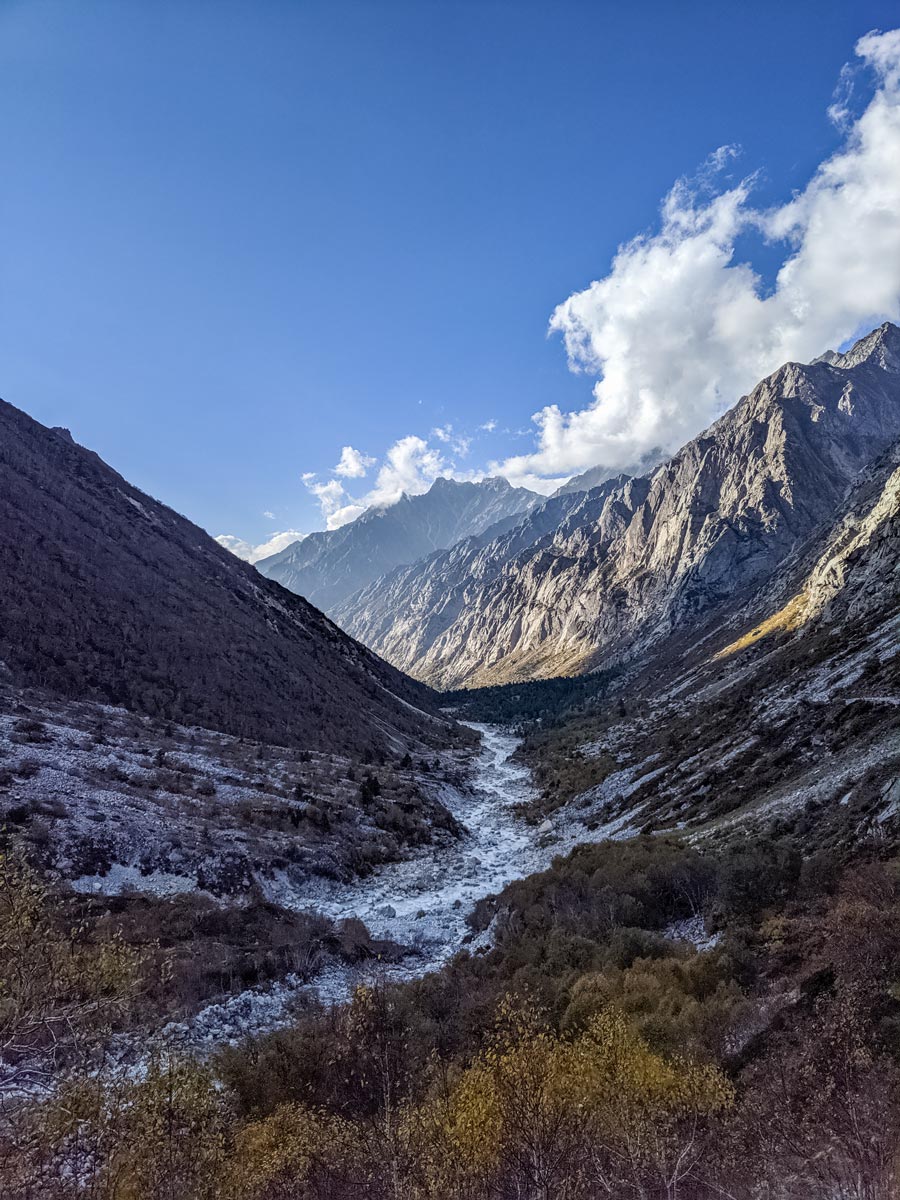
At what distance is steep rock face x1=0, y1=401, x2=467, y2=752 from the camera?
47344 mm

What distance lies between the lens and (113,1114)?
9211mm

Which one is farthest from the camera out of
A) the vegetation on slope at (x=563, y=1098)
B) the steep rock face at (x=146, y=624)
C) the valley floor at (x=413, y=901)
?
the steep rock face at (x=146, y=624)

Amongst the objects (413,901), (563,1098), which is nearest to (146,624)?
(413,901)

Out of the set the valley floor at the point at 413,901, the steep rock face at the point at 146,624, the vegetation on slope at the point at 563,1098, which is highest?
the steep rock face at the point at 146,624

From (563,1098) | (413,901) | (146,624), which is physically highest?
(146,624)

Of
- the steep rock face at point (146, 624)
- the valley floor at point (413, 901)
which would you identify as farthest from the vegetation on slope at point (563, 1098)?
the steep rock face at point (146, 624)

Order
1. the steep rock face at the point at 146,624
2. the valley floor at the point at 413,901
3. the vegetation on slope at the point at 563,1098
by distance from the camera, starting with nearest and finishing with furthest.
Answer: the vegetation on slope at the point at 563,1098
the valley floor at the point at 413,901
the steep rock face at the point at 146,624

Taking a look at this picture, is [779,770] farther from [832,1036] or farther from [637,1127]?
[637,1127]

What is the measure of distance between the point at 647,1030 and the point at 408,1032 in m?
5.91

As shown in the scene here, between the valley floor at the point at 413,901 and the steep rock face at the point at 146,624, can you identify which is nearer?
the valley floor at the point at 413,901

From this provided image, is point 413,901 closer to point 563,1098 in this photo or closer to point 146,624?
point 563,1098

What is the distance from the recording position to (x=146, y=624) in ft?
188

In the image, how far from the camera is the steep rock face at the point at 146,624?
47.3 meters

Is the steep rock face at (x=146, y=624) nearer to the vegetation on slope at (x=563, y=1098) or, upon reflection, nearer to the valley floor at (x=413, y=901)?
the valley floor at (x=413, y=901)
